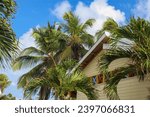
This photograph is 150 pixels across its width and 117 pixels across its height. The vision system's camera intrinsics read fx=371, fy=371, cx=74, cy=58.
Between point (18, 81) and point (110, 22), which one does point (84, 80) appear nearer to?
point (110, 22)

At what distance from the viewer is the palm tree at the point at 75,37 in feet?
86.6

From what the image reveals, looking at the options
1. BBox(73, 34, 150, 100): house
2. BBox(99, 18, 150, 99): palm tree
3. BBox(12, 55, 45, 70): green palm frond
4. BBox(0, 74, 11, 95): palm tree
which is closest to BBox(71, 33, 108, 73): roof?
BBox(73, 34, 150, 100): house

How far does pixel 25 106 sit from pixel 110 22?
651 inches

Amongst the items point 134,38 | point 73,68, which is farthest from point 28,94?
point 134,38

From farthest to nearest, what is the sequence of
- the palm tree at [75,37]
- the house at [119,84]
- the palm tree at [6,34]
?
the palm tree at [75,37]
the house at [119,84]
the palm tree at [6,34]

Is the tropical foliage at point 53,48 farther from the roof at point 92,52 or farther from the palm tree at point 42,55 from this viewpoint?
the roof at point 92,52

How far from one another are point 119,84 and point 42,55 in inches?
481

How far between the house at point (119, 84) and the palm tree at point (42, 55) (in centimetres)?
686

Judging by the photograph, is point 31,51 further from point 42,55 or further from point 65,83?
point 65,83

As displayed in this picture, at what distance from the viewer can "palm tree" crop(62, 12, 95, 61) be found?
26.4 metres

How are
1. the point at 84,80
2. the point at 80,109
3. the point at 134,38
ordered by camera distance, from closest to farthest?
the point at 80,109, the point at 134,38, the point at 84,80

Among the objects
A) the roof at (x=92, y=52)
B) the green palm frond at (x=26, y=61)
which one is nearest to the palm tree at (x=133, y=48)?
the roof at (x=92, y=52)

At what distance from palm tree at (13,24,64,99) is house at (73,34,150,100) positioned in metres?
6.86

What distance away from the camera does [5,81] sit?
144ft
